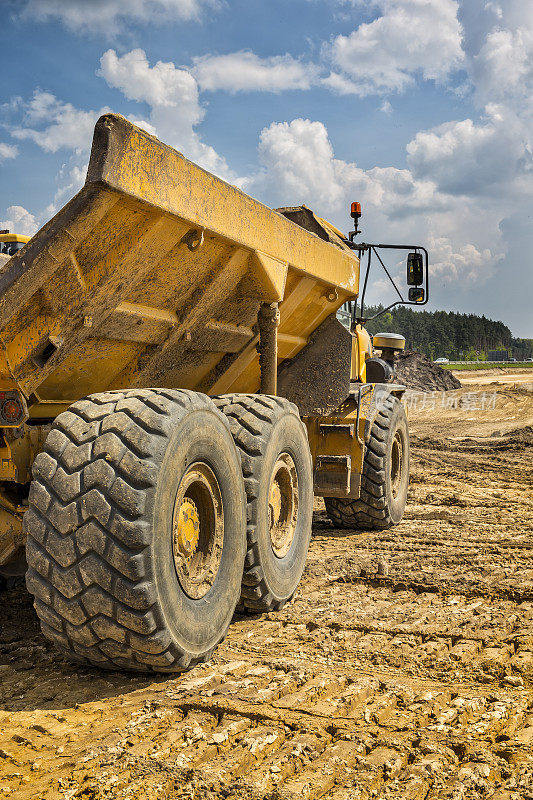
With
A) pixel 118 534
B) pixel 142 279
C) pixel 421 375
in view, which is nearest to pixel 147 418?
pixel 118 534

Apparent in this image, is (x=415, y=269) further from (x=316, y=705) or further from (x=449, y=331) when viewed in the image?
(x=449, y=331)

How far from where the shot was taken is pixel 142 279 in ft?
11.8

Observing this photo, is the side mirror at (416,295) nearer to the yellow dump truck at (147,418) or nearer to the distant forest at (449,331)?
the yellow dump truck at (147,418)

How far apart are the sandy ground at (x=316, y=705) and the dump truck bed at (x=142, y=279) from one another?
4.48 ft

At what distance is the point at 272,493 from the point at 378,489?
7.65ft

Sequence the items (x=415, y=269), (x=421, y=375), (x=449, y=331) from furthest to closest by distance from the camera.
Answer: (x=449, y=331) < (x=421, y=375) < (x=415, y=269)

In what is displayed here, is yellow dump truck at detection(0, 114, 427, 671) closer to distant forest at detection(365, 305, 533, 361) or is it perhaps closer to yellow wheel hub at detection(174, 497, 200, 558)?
yellow wheel hub at detection(174, 497, 200, 558)

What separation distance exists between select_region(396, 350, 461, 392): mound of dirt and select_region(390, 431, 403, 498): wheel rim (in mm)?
25265

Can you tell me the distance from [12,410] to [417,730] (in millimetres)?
2118

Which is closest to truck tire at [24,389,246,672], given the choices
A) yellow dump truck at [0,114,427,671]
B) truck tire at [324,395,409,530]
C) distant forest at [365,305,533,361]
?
yellow dump truck at [0,114,427,671]

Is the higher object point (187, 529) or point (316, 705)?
point (187, 529)

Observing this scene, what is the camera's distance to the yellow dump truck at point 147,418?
115 inches

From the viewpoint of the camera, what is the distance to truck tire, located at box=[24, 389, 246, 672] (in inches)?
114

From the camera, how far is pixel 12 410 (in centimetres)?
331
